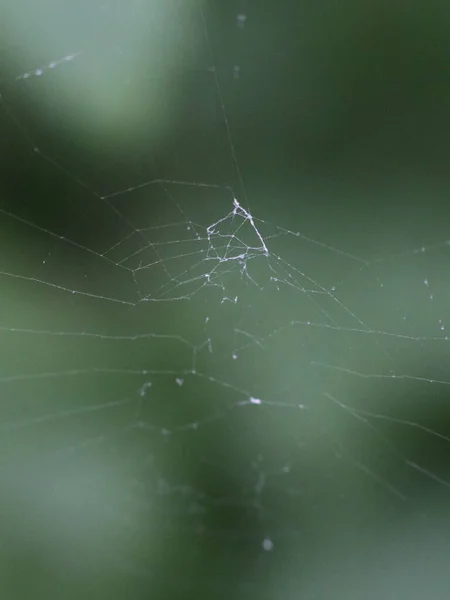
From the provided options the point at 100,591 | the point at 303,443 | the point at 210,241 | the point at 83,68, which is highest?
the point at 83,68

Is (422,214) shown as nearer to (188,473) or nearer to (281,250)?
(281,250)

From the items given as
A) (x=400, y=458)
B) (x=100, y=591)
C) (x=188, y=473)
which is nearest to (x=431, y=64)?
(x=400, y=458)

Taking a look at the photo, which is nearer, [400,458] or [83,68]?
[83,68]

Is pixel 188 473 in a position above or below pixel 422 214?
below

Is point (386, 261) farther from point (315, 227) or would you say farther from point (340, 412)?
point (340, 412)

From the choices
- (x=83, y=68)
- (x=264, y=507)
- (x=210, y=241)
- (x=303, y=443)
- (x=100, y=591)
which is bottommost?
(x=100, y=591)

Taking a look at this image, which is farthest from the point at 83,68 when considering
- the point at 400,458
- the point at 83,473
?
the point at 400,458
